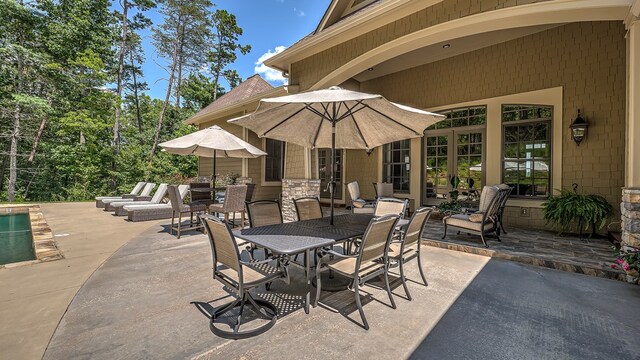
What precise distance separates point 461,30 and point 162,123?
65.6 feet

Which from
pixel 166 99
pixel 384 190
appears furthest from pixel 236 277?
pixel 166 99

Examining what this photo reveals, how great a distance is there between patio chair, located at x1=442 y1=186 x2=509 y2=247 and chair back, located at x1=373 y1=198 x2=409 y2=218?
180 cm

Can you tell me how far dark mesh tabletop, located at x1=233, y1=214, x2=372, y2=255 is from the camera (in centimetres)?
252

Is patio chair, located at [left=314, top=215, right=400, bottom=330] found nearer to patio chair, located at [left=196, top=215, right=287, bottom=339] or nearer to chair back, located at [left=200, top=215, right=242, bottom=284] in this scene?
patio chair, located at [left=196, top=215, right=287, bottom=339]

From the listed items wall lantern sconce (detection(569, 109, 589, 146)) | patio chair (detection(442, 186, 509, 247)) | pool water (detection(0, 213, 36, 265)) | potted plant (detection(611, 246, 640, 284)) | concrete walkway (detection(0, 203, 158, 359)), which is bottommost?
pool water (detection(0, 213, 36, 265))

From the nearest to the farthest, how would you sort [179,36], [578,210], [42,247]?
[42,247] → [578,210] → [179,36]

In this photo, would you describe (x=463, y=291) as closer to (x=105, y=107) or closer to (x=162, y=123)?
(x=105, y=107)

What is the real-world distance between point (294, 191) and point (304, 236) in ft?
15.0

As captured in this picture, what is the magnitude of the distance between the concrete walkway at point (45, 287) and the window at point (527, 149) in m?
8.61

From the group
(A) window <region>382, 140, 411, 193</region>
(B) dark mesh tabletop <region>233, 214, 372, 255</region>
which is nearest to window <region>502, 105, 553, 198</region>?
(A) window <region>382, 140, 411, 193</region>

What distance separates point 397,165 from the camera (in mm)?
9156

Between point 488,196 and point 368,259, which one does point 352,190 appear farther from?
point 368,259

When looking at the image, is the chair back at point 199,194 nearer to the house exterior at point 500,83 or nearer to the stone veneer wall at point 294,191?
the stone veneer wall at point 294,191

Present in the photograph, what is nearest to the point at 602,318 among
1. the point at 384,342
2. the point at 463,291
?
the point at 463,291
